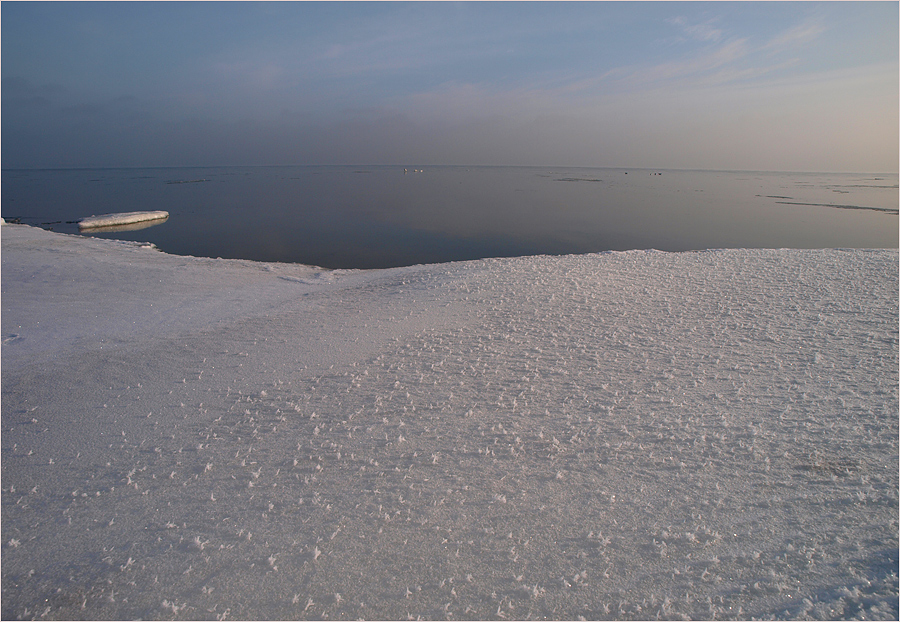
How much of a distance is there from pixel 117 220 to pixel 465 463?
25.9 m

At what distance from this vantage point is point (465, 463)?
3260 mm

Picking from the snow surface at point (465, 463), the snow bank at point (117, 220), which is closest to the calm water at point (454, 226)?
the snow bank at point (117, 220)

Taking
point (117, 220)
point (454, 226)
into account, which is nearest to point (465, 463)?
point (454, 226)

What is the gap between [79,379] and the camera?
4797 mm

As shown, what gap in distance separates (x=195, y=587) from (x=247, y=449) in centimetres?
121

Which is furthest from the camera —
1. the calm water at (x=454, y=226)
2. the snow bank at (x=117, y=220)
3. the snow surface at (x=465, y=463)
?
the snow bank at (x=117, y=220)

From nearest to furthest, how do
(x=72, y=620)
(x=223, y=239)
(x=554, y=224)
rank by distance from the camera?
(x=72, y=620) → (x=223, y=239) → (x=554, y=224)

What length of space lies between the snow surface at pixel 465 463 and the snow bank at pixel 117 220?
61.0ft

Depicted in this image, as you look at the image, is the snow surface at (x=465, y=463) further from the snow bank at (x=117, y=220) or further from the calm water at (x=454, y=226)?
the snow bank at (x=117, y=220)

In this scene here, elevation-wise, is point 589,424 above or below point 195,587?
above

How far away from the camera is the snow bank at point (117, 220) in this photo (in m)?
21.2

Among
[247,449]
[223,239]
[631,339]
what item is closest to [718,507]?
[631,339]

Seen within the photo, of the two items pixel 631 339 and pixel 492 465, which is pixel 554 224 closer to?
pixel 631 339

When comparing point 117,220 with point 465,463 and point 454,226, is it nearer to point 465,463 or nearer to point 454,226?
point 454,226
